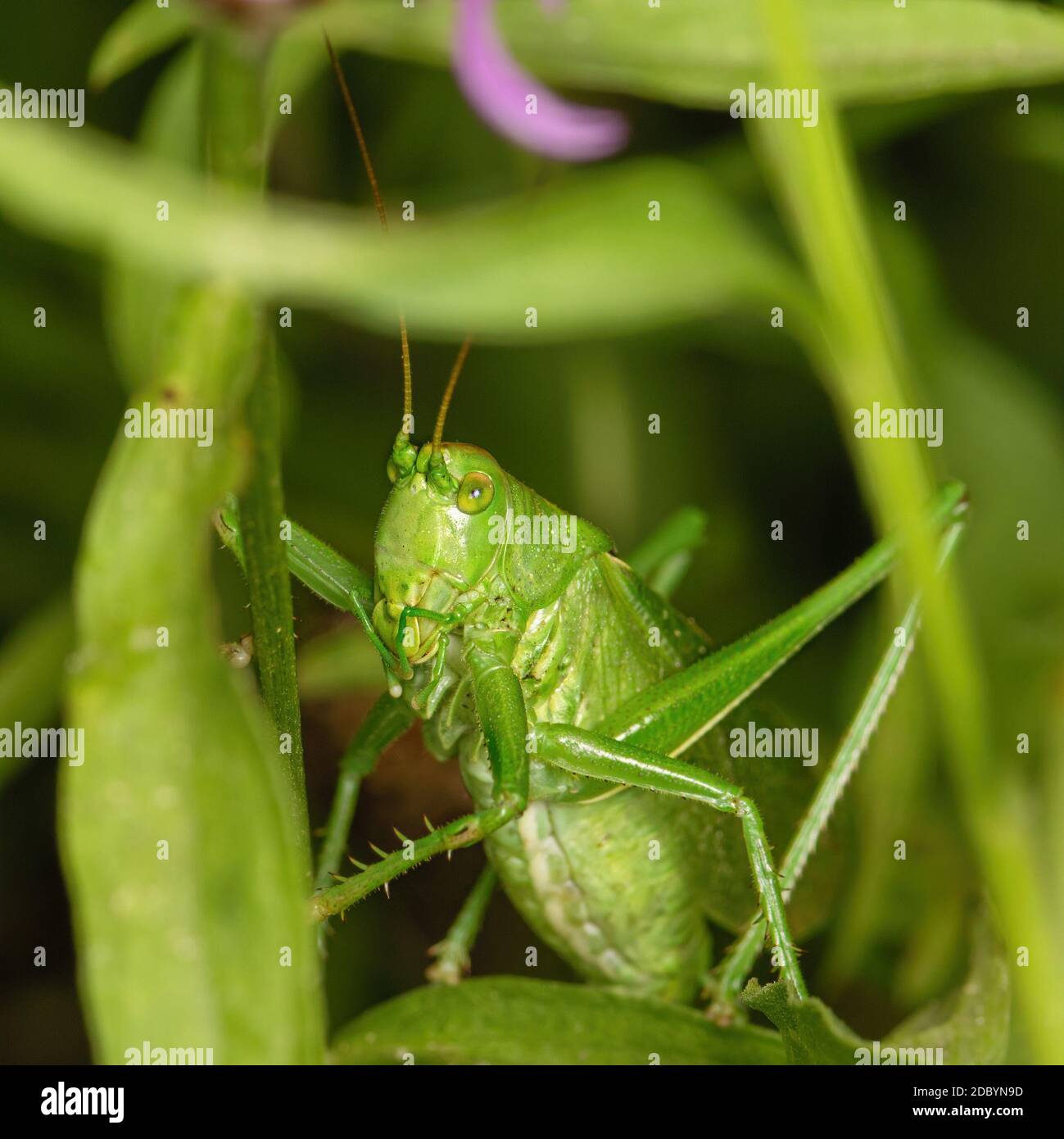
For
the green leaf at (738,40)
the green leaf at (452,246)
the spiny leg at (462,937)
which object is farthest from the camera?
the spiny leg at (462,937)

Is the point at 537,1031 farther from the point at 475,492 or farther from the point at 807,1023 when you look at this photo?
the point at 475,492

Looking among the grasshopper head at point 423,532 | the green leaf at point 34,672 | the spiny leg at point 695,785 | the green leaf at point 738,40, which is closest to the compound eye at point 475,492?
the grasshopper head at point 423,532

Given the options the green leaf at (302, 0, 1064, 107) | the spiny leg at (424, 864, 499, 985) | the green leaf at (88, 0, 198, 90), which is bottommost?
the spiny leg at (424, 864, 499, 985)

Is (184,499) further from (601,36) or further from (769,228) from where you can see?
(769,228)

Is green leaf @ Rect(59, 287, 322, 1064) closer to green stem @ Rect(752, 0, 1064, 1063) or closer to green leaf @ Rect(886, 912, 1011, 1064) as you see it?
green stem @ Rect(752, 0, 1064, 1063)

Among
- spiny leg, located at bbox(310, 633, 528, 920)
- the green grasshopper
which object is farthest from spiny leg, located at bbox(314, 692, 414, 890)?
spiny leg, located at bbox(310, 633, 528, 920)

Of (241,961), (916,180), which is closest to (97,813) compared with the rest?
(241,961)

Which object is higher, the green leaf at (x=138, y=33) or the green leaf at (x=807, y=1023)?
the green leaf at (x=138, y=33)

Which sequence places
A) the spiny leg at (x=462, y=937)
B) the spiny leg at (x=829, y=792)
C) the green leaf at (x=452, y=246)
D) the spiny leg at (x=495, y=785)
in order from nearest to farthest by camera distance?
the green leaf at (x=452, y=246), the spiny leg at (x=495, y=785), the spiny leg at (x=829, y=792), the spiny leg at (x=462, y=937)

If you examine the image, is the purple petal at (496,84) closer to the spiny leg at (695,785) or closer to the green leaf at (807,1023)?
the spiny leg at (695,785)
